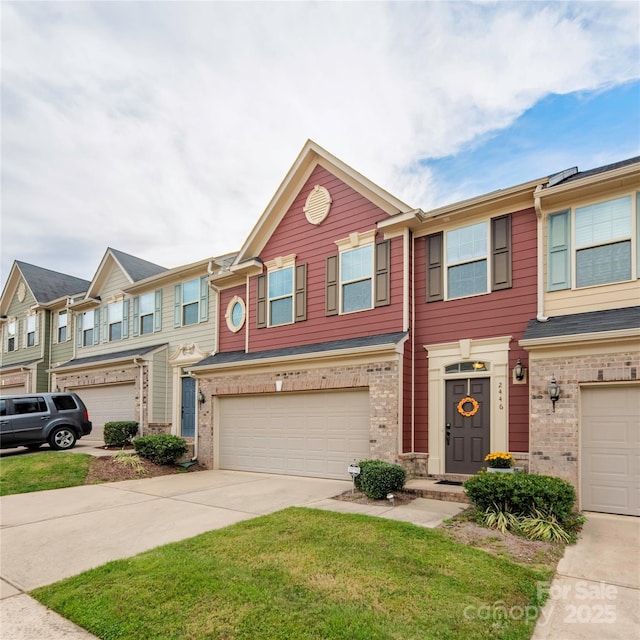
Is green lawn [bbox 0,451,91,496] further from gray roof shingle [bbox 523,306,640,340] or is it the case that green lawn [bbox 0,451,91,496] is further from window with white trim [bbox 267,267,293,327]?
gray roof shingle [bbox 523,306,640,340]

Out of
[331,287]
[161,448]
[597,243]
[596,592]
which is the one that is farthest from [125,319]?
[596,592]

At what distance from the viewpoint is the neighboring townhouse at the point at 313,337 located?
10.5 m

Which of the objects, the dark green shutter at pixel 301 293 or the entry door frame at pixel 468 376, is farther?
the dark green shutter at pixel 301 293

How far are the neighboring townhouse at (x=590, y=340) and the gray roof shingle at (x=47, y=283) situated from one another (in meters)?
22.8

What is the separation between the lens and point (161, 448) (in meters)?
12.5

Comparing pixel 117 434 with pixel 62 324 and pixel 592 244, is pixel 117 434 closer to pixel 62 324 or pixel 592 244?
pixel 62 324

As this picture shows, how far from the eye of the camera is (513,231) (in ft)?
31.2

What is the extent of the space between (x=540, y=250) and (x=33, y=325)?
23758 millimetres

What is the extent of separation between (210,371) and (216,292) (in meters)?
2.89

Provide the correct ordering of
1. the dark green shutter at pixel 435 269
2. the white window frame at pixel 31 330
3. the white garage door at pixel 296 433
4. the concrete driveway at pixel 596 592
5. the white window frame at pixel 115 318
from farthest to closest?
the white window frame at pixel 31 330
the white window frame at pixel 115 318
the white garage door at pixel 296 433
the dark green shutter at pixel 435 269
the concrete driveway at pixel 596 592

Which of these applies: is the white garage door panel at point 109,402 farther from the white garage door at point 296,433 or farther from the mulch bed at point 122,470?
the white garage door at point 296,433

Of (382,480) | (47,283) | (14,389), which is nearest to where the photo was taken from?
(382,480)

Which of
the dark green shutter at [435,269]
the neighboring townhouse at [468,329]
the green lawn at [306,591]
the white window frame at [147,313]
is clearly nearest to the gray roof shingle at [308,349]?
the neighboring townhouse at [468,329]

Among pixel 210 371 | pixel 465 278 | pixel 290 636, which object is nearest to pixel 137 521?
pixel 290 636
